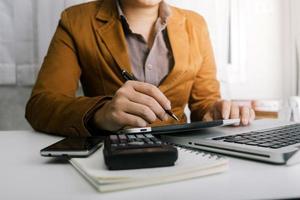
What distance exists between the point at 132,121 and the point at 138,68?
1.53 ft

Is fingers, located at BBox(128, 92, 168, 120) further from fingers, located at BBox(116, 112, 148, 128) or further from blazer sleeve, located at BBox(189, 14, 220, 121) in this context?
blazer sleeve, located at BBox(189, 14, 220, 121)

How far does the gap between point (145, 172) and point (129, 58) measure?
0.68 metres

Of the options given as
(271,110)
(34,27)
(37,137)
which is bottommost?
(271,110)

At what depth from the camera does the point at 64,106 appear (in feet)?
2.51

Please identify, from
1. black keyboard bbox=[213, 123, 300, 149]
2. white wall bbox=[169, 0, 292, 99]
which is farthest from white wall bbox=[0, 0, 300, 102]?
black keyboard bbox=[213, 123, 300, 149]

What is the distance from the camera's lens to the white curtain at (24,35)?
1.27 metres

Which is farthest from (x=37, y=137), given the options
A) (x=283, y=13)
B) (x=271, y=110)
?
(x=283, y=13)

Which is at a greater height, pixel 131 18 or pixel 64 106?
pixel 131 18

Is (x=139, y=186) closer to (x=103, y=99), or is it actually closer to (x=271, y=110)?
(x=103, y=99)

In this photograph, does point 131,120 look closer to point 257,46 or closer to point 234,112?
point 234,112

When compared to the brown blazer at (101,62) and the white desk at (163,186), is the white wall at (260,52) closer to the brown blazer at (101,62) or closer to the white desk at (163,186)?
the brown blazer at (101,62)

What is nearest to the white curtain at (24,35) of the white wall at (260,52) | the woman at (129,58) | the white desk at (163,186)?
the woman at (129,58)

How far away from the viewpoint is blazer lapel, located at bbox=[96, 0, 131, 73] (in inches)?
39.0

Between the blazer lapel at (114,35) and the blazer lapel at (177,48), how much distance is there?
133mm
